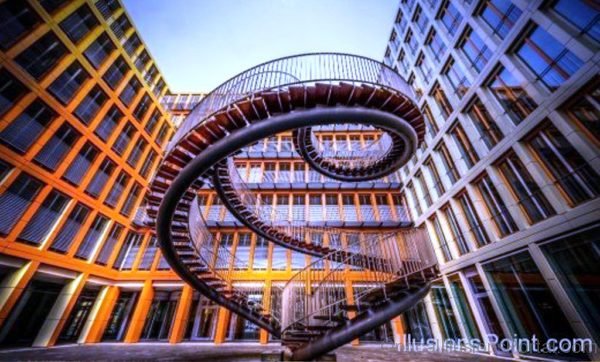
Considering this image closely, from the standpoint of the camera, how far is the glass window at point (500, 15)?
353 inches

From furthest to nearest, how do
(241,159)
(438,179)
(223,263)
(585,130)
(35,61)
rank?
(241,159) → (223,263) → (438,179) → (35,61) → (585,130)

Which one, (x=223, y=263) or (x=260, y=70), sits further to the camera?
(x=223, y=263)

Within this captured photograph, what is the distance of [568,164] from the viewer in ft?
23.0

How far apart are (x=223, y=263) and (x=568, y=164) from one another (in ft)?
51.7

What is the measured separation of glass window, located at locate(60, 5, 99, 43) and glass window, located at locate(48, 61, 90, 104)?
5.36 feet

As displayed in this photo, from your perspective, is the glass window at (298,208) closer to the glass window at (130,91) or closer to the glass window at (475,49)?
the glass window at (475,49)

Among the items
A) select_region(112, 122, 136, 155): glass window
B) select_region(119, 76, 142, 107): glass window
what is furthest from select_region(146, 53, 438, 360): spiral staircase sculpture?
select_region(119, 76, 142, 107): glass window

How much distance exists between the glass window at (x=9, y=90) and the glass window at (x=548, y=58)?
836 inches

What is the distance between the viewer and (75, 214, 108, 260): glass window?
521 inches

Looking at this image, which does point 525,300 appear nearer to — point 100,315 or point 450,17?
point 450,17

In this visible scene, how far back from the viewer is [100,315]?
13812mm

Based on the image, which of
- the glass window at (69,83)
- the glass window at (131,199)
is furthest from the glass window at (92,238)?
the glass window at (69,83)

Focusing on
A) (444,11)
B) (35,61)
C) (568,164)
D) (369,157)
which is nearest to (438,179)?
(369,157)

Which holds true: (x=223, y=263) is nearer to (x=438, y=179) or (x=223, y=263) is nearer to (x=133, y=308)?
(x=133, y=308)
